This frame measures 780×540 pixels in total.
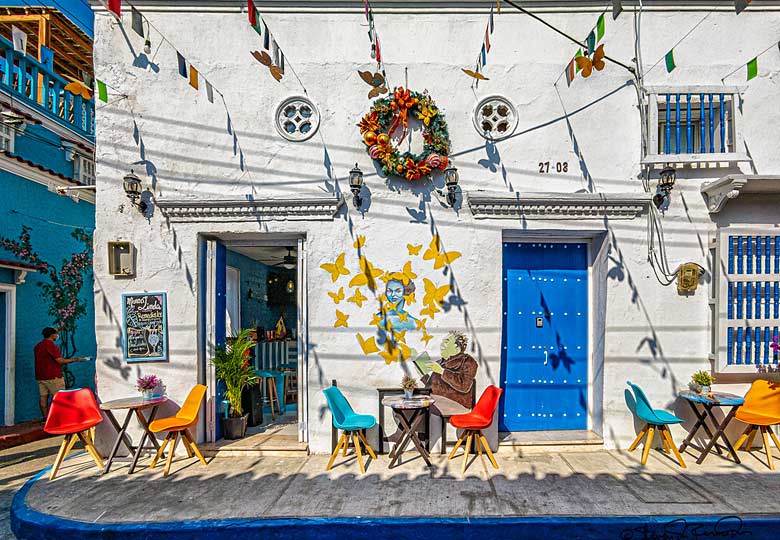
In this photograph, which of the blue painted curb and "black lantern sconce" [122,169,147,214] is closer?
the blue painted curb

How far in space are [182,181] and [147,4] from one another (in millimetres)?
2444

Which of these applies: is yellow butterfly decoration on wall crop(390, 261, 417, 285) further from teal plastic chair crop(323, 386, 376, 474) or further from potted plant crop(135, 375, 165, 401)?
potted plant crop(135, 375, 165, 401)

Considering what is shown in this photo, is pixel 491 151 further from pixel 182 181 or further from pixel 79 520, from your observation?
pixel 79 520

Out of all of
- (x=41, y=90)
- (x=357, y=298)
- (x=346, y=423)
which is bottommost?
(x=346, y=423)

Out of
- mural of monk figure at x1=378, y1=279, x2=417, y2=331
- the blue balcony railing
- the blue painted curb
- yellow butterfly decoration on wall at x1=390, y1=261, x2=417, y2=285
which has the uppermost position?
the blue balcony railing

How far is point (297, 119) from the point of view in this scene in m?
6.25

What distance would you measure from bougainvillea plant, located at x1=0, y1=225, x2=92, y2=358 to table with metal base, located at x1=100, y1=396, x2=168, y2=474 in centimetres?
447

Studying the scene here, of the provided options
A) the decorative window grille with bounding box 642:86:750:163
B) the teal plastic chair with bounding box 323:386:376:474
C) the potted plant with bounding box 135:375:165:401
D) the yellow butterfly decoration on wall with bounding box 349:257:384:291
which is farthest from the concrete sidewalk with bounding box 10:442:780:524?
the decorative window grille with bounding box 642:86:750:163

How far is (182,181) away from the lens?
623 cm

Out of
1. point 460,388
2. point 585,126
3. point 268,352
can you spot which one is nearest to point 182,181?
point 268,352

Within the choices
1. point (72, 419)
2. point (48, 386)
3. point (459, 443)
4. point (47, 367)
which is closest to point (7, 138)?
point (47, 367)

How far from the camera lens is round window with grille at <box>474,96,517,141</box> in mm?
6219

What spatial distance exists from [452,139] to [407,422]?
148 inches

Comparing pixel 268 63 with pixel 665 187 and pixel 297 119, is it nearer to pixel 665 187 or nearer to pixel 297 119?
pixel 297 119
